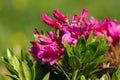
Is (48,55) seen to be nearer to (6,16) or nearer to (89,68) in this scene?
(89,68)

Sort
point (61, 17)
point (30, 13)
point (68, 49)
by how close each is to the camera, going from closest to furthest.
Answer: point (68, 49), point (61, 17), point (30, 13)

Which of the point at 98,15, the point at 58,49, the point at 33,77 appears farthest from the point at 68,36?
the point at 98,15

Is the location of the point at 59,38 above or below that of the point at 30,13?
below

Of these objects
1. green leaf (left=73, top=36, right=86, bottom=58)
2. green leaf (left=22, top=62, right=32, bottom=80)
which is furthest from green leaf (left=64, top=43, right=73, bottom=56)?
green leaf (left=22, top=62, right=32, bottom=80)

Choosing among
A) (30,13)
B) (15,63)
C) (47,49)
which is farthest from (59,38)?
(30,13)

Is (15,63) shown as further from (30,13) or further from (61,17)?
(30,13)

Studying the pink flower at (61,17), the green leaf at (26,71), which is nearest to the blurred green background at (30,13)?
the pink flower at (61,17)
